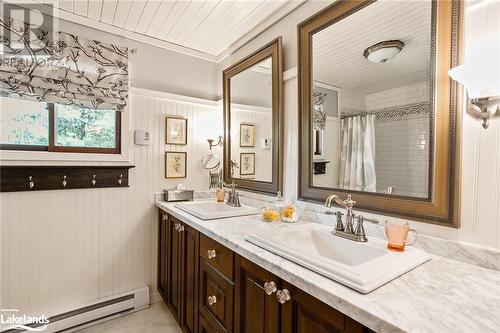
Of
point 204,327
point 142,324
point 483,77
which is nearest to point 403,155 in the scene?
point 483,77

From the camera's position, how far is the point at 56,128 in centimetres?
191

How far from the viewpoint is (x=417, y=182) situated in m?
1.08

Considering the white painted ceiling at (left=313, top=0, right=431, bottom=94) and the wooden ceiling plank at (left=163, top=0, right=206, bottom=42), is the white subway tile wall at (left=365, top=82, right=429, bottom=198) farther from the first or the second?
the wooden ceiling plank at (left=163, top=0, right=206, bottom=42)

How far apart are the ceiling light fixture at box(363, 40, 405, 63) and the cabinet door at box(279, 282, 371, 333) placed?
1157mm

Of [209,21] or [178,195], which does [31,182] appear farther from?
[209,21]

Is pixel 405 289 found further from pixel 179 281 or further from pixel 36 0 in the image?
pixel 36 0

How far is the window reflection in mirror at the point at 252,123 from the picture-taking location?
6.22 feet

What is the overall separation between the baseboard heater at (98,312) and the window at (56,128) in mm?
1237

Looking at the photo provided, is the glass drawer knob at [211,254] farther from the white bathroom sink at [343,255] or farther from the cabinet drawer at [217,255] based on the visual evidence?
the white bathroom sink at [343,255]

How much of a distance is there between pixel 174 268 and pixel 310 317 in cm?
138

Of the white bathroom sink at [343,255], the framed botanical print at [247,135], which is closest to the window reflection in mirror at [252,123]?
the framed botanical print at [247,135]

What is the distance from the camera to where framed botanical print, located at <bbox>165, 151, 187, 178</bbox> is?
7.67ft

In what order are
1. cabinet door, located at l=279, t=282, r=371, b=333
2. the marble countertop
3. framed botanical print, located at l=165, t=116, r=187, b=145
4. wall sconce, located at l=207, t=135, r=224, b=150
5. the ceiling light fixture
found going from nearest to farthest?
the marble countertop < cabinet door, located at l=279, t=282, r=371, b=333 < the ceiling light fixture < framed botanical print, located at l=165, t=116, r=187, b=145 < wall sconce, located at l=207, t=135, r=224, b=150

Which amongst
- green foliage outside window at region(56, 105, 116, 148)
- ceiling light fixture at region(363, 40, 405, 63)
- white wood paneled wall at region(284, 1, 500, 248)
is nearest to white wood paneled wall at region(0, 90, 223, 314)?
green foliage outside window at region(56, 105, 116, 148)
